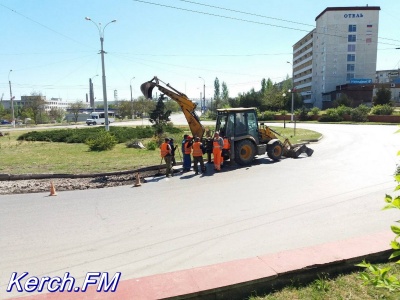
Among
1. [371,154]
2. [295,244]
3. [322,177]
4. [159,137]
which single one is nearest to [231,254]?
[295,244]

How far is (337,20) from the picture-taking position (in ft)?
264

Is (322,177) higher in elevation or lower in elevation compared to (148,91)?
lower

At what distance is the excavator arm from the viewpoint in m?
12.2

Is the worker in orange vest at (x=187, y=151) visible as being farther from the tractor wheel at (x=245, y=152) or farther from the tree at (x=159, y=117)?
the tree at (x=159, y=117)

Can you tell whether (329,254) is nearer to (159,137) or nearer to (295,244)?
(295,244)

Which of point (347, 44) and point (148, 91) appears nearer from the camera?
point (148, 91)

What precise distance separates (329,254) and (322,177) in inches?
249

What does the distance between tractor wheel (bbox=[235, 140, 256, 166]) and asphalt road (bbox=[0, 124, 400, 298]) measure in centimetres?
209

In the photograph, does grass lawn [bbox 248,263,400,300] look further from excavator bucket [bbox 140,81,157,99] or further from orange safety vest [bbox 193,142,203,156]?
excavator bucket [bbox 140,81,157,99]

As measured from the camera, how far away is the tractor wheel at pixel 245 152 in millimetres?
12438

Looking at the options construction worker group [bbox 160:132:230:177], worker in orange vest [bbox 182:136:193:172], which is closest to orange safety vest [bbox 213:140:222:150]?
construction worker group [bbox 160:132:230:177]

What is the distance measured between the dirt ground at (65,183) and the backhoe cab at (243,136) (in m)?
3.35

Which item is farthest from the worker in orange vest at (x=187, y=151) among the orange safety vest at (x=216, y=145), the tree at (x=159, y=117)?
the tree at (x=159, y=117)

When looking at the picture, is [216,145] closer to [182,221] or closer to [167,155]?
[167,155]
